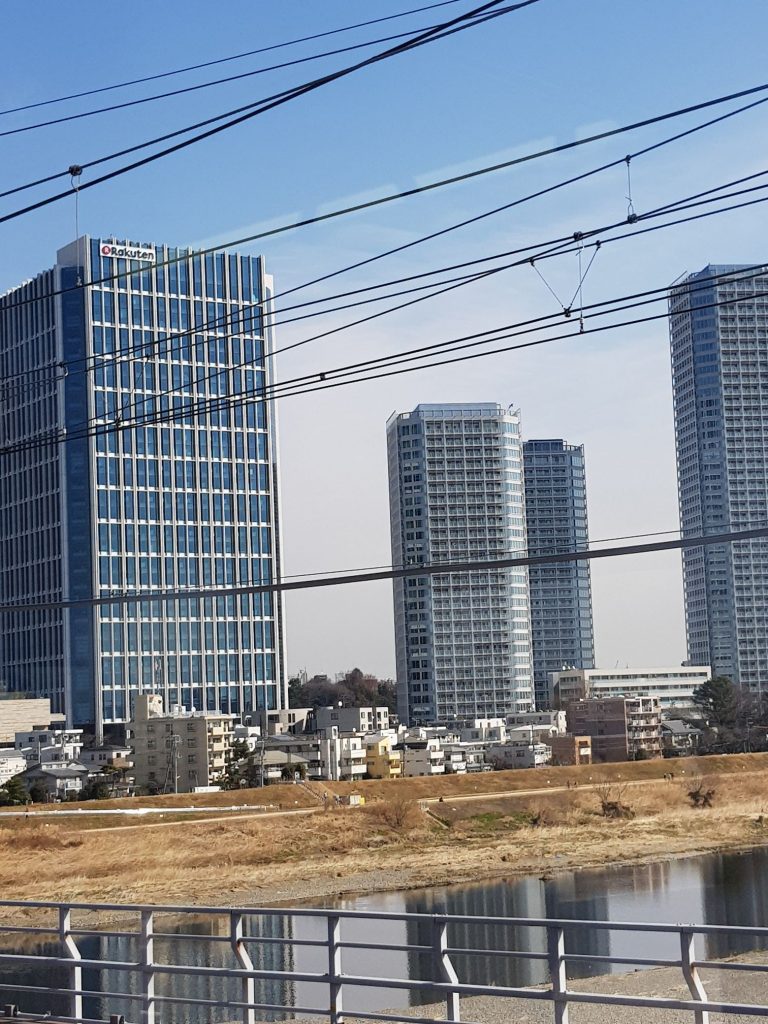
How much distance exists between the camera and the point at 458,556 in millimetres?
115188

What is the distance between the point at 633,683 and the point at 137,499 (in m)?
37.7

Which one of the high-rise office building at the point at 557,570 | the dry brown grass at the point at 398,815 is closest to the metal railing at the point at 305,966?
the dry brown grass at the point at 398,815

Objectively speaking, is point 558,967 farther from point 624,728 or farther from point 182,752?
point 624,728

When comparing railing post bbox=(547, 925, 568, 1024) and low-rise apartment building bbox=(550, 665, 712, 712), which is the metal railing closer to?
railing post bbox=(547, 925, 568, 1024)

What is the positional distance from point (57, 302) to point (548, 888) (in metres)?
59.2

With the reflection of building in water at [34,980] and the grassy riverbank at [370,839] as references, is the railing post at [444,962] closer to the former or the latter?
the reflection of building in water at [34,980]

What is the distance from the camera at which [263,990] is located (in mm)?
Answer: 24250

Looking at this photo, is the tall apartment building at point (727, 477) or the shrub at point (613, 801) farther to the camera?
the tall apartment building at point (727, 477)

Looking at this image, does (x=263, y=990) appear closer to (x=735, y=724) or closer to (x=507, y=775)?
(x=507, y=775)

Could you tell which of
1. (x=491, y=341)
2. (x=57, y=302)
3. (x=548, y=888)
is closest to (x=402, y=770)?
(x=548, y=888)

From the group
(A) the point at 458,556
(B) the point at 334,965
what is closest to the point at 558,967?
(B) the point at 334,965

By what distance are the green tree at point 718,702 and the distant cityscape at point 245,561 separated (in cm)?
99

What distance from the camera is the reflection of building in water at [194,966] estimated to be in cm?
2112

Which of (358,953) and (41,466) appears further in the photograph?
(41,466)
